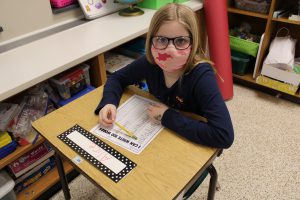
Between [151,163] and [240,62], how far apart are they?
1.70m

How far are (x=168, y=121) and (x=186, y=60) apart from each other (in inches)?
8.8

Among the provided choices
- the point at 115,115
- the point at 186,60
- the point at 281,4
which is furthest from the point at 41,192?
the point at 281,4

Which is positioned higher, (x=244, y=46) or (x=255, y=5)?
(x=255, y=5)

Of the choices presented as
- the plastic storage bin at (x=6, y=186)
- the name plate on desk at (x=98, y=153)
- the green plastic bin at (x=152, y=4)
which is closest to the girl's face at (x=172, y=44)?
the name plate on desk at (x=98, y=153)

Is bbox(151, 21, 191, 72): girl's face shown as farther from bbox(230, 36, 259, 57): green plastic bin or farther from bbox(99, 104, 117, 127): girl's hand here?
bbox(230, 36, 259, 57): green plastic bin

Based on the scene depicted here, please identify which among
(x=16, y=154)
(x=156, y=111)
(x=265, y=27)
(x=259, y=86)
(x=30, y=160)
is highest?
(x=156, y=111)

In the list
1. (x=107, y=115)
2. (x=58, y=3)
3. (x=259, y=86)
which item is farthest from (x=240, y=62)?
(x=107, y=115)

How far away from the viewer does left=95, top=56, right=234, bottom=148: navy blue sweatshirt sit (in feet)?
2.65

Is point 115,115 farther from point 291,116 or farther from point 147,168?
point 291,116

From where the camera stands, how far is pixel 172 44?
86 centimetres

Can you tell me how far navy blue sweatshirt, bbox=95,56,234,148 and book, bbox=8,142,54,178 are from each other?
567 millimetres

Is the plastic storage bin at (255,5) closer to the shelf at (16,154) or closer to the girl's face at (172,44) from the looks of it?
the girl's face at (172,44)

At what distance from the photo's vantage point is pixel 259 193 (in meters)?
1.42

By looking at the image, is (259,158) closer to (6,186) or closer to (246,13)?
(246,13)
